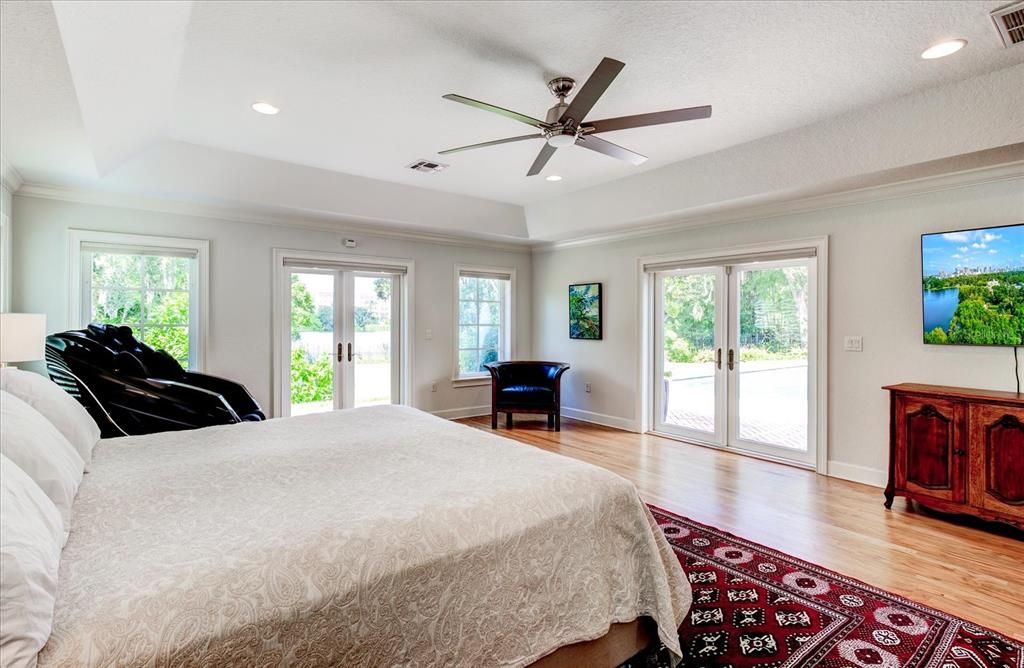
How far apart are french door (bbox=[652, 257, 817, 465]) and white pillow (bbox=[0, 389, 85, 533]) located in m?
4.77

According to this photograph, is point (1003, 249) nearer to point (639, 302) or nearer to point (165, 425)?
point (639, 302)

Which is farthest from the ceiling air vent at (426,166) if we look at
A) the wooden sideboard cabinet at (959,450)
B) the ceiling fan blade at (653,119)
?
the wooden sideboard cabinet at (959,450)

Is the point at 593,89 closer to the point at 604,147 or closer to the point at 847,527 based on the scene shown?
the point at 604,147

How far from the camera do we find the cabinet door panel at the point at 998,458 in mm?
2861

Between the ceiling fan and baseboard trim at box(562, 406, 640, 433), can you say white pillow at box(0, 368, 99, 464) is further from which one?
baseboard trim at box(562, 406, 640, 433)

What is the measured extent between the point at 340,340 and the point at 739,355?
13.7 ft

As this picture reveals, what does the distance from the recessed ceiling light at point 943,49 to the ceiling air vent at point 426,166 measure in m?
3.31

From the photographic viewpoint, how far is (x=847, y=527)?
3.06 metres

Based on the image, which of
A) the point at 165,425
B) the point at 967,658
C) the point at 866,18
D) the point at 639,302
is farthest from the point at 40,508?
the point at 639,302

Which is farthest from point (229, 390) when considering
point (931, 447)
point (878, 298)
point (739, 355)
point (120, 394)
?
point (878, 298)

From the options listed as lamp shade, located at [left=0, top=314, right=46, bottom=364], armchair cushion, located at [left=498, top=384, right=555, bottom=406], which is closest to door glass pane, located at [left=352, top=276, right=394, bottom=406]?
armchair cushion, located at [left=498, top=384, right=555, bottom=406]

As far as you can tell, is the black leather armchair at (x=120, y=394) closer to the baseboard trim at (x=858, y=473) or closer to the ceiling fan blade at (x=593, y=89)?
the ceiling fan blade at (x=593, y=89)

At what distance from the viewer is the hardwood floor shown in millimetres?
2332

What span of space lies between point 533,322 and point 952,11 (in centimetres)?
535
